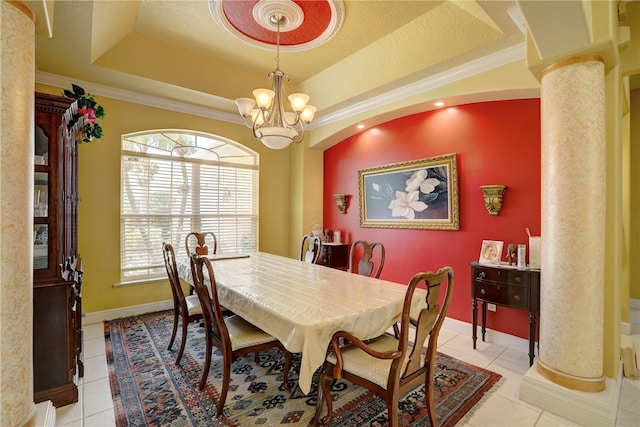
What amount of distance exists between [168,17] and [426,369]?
392 cm

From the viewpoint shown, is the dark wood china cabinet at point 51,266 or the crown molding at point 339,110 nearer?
the dark wood china cabinet at point 51,266

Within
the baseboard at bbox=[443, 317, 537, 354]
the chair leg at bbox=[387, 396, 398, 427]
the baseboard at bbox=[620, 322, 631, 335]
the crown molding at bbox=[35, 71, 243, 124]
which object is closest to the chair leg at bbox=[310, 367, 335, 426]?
the chair leg at bbox=[387, 396, 398, 427]

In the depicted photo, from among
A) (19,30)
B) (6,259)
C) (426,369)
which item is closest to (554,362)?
(426,369)

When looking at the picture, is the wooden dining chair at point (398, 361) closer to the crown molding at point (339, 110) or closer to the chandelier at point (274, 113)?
the chandelier at point (274, 113)

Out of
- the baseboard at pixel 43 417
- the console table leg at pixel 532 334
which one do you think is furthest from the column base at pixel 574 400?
the baseboard at pixel 43 417

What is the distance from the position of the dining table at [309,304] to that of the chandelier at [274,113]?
1.26m

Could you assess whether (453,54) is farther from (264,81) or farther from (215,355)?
(215,355)

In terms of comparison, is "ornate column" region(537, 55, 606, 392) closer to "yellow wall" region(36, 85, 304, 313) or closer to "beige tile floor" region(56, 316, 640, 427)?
"beige tile floor" region(56, 316, 640, 427)

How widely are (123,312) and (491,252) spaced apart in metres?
4.47

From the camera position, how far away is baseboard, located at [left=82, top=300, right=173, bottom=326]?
3.68 m

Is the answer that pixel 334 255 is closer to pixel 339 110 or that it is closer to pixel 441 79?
pixel 339 110

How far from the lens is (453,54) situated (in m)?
2.98

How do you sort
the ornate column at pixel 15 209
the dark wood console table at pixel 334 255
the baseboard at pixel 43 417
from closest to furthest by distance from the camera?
the ornate column at pixel 15 209 → the baseboard at pixel 43 417 → the dark wood console table at pixel 334 255

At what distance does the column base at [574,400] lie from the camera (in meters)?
1.89
